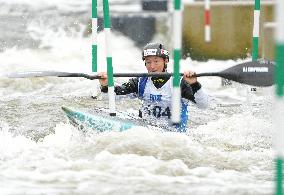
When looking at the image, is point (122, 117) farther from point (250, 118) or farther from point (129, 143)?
point (250, 118)

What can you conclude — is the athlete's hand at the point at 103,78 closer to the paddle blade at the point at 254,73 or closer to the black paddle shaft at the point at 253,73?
the black paddle shaft at the point at 253,73

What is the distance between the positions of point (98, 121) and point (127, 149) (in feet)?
2.61

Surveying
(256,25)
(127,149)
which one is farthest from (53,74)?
(256,25)

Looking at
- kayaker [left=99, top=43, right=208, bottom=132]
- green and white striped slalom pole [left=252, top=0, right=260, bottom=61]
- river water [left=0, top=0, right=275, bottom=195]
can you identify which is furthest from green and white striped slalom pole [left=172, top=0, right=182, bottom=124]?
green and white striped slalom pole [left=252, top=0, right=260, bottom=61]

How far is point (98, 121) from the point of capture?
6.48 meters

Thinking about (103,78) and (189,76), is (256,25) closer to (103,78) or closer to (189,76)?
(189,76)

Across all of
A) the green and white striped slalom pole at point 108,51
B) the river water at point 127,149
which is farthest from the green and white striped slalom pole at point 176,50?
the green and white striped slalom pole at point 108,51

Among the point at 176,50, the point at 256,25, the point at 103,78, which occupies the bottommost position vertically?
the point at 103,78

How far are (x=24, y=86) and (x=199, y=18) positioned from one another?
14.1ft

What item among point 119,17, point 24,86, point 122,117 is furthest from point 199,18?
point 122,117

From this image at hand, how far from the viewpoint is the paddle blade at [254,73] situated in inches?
233

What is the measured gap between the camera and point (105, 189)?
4750mm

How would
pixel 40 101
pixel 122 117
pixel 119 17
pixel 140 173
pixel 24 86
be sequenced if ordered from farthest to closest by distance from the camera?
pixel 119 17 < pixel 24 86 < pixel 40 101 < pixel 122 117 < pixel 140 173

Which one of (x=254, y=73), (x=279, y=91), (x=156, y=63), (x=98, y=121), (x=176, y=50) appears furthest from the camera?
(x=156, y=63)
